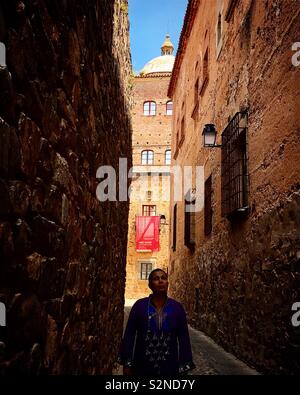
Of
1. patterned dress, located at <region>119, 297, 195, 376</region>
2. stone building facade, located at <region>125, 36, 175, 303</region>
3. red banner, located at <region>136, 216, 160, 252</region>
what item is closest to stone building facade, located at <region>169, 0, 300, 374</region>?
patterned dress, located at <region>119, 297, 195, 376</region>

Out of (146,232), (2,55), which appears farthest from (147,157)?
(2,55)

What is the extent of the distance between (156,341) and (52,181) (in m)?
1.51

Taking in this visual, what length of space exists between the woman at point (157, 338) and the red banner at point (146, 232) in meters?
20.7

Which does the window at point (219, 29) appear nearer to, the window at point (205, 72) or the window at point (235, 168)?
the window at point (205, 72)

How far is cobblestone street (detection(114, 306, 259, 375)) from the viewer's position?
17.2 feet

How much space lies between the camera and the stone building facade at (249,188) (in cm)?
447

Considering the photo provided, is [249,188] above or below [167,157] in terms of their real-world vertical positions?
below

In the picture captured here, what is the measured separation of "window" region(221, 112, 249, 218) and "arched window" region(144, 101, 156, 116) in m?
26.1

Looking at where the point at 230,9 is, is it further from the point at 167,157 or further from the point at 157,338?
the point at 167,157

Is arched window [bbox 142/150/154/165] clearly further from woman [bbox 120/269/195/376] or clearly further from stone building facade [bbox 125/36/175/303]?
woman [bbox 120/269/195/376]

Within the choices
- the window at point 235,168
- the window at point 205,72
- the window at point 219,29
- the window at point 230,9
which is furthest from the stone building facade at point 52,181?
the window at point 205,72

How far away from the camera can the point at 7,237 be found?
1.44 m

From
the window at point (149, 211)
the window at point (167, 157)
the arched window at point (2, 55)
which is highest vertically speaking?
the window at point (167, 157)

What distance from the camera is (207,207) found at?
890cm
